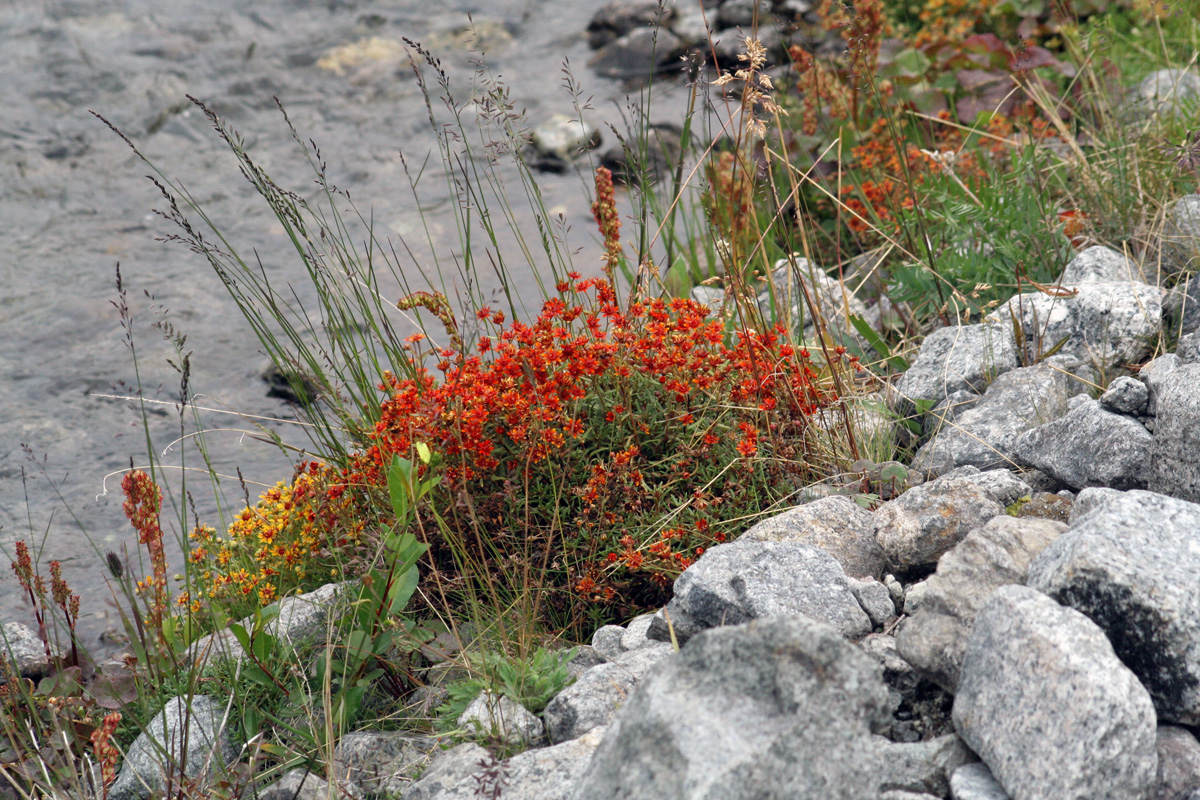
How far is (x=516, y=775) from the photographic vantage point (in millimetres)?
1924

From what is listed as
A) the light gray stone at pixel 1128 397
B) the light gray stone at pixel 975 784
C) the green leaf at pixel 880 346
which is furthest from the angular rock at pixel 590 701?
the green leaf at pixel 880 346

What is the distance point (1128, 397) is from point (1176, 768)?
4.06 feet

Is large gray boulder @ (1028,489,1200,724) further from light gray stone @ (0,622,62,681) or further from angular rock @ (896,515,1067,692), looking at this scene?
light gray stone @ (0,622,62,681)

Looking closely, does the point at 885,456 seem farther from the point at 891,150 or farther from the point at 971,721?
the point at 891,150

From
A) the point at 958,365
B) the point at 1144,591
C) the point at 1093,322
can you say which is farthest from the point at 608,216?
the point at 1144,591

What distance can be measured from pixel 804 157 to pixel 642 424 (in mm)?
3213

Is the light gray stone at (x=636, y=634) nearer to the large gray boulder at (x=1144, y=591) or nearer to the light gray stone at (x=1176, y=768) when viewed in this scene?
the large gray boulder at (x=1144, y=591)

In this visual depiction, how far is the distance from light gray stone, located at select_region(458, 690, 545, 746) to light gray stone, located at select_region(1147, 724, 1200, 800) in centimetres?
124

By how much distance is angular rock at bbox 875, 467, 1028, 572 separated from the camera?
2369mm

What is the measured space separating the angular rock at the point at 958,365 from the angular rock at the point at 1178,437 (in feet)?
2.64

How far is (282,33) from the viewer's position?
373 inches

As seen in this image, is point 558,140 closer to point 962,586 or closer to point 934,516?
point 934,516

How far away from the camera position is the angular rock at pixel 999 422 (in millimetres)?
2842

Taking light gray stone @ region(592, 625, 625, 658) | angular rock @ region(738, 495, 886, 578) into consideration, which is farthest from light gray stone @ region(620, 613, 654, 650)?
angular rock @ region(738, 495, 886, 578)
